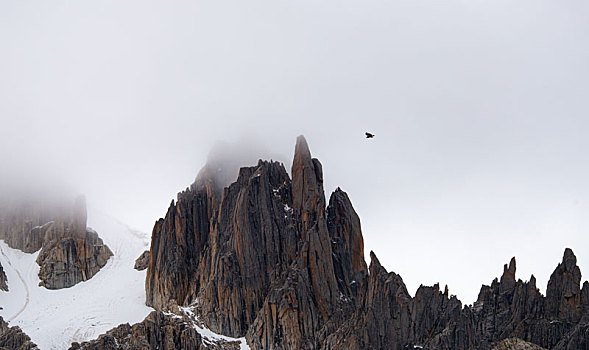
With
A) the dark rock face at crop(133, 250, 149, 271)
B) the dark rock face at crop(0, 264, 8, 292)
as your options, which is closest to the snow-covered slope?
the dark rock face at crop(0, 264, 8, 292)

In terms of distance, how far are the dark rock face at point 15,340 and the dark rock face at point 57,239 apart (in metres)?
35.6

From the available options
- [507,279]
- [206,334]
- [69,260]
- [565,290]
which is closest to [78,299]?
[69,260]

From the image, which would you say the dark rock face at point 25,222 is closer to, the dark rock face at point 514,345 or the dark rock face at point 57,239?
the dark rock face at point 57,239

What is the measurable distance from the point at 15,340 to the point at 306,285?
168 ft

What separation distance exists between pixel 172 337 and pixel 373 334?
34805 millimetres

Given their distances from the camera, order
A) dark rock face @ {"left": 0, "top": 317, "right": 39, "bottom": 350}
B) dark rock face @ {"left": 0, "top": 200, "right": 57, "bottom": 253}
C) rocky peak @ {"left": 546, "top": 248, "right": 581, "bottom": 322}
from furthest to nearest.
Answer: dark rock face @ {"left": 0, "top": 200, "right": 57, "bottom": 253}
dark rock face @ {"left": 0, "top": 317, "right": 39, "bottom": 350}
rocky peak @ {"left": 546, "top": 248, "right": 581, "bottom": 322}

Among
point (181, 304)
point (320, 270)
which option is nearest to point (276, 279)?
point (320, 270)

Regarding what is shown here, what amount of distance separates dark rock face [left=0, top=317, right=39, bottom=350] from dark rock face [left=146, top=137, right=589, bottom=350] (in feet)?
82.0

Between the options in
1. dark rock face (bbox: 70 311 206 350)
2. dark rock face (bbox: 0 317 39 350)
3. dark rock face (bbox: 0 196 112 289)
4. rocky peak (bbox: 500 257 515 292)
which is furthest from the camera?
A: dark rock face (bbox: 0 196 112 289)

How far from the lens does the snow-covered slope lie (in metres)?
148

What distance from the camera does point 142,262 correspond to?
18112 centimetres

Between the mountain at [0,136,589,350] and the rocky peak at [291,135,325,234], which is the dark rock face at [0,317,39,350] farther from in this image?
the rocky peak at [291,135,325,234]

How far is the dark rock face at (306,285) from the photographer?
379 feet

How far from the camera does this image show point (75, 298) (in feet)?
553
